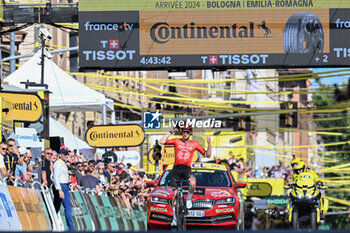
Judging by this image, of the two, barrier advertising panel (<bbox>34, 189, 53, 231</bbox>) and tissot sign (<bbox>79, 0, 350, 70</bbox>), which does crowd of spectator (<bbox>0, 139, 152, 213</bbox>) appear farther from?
tissot sign (<bbox>79, 0, 350, 70</bbox>)

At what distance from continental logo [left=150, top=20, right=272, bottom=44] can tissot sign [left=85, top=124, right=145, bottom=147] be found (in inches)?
241

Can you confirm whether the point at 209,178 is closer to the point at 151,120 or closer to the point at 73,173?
the point at 73,173

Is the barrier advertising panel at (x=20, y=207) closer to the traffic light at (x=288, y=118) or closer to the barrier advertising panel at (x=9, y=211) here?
the barrier advertising panel at (x=9, y=211)

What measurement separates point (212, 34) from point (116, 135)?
6.89m

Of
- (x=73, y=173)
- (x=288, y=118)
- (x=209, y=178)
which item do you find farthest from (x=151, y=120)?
(x=209, y=178)

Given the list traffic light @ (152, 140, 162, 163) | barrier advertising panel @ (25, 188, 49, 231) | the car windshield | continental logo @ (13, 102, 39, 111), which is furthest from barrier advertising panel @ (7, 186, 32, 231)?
traffic light @ (152, 140, 162, 163)

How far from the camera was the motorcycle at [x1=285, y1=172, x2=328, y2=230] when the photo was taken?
1898 centimetres

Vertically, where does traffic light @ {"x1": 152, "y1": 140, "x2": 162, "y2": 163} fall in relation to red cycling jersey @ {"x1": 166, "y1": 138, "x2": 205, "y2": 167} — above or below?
below

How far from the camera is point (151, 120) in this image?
34.2 metres

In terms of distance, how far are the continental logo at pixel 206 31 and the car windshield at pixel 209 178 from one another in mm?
5410

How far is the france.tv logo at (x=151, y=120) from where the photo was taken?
34.1 meters

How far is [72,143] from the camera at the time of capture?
102 ft

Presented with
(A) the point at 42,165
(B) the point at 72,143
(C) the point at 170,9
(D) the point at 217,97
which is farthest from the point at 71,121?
(D) the point at 217,97

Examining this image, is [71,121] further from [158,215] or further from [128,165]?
[158,215]
